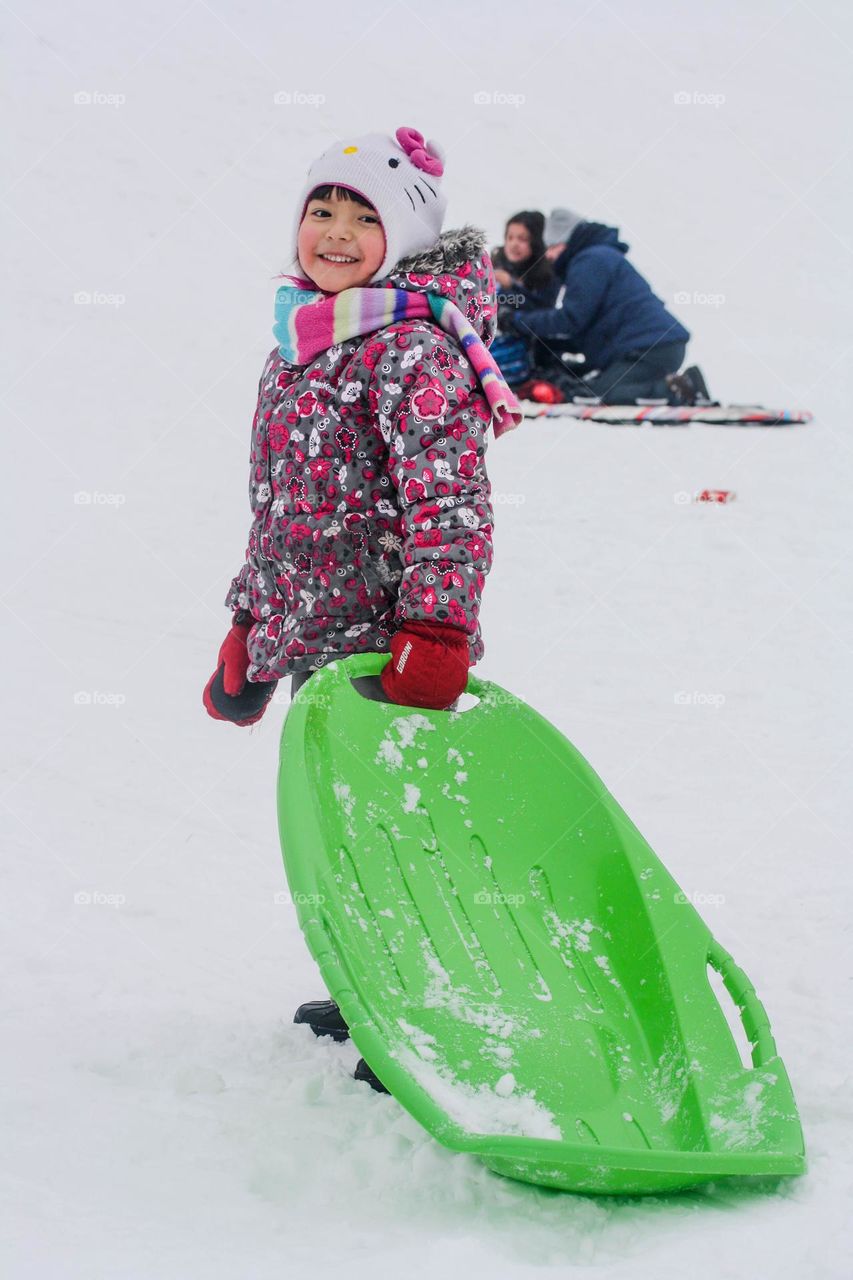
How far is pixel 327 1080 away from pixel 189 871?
3.76 feet

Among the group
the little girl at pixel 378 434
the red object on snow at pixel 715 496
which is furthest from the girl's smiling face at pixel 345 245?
the red object on snow at pixel 715 496

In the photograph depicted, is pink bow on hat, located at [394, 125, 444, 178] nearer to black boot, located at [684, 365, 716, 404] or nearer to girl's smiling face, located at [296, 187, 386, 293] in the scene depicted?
girl's smiling face, located at [296, 187, 386, 293]

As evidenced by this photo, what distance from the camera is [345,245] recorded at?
2447 millimetres

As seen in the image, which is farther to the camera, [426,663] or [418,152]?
[418,152]

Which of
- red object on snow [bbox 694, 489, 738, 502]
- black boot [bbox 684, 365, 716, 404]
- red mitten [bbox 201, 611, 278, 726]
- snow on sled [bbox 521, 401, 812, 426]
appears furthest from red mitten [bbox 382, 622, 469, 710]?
black boot [bbox 684, 365, 716, 404]

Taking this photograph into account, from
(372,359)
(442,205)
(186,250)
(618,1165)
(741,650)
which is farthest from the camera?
(186,250)

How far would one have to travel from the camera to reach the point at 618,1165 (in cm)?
180

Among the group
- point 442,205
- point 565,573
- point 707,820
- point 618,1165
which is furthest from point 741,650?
point 618,1165

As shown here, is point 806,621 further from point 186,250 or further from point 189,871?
point 186,250

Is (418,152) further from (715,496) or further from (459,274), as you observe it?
(715,496)

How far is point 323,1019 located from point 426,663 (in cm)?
81

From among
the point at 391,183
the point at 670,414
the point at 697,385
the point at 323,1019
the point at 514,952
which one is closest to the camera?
the point at 514,952

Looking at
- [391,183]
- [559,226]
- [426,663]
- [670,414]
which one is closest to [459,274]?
[391,183]

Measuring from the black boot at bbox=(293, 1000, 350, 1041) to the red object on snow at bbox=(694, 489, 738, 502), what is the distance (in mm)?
4550
